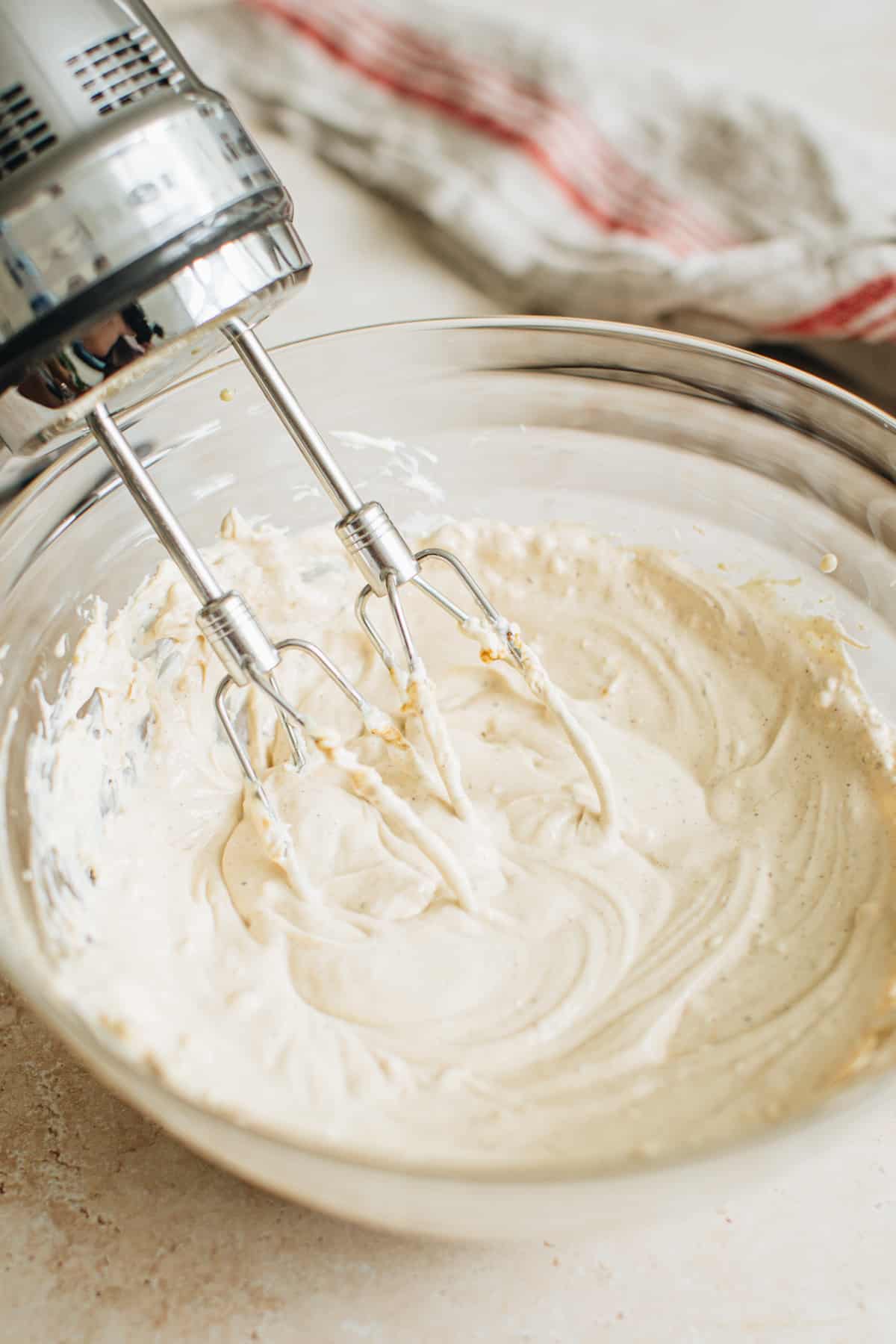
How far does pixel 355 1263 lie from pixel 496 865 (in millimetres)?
344

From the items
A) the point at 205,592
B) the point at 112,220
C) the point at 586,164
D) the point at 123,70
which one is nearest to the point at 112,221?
the point at 112,220

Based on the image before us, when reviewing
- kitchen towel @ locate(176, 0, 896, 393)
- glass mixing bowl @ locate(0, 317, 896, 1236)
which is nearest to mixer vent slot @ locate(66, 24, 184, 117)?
glass mixing bowl @ locate(0, 317, 896, 1236)

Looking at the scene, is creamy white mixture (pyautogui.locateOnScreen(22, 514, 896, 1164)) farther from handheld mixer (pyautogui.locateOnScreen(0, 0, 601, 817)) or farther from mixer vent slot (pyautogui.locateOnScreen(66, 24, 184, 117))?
mixer vent slot (pyautogui.locateOnScreen(66, 24, 184, 117))

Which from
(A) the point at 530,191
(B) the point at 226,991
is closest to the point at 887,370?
(A) the point at 530,191

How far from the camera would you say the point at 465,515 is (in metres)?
1.30

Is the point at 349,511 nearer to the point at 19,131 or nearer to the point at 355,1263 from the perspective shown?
the point at 19,131

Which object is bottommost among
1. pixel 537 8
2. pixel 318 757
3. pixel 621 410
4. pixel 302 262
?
pixel 318 757

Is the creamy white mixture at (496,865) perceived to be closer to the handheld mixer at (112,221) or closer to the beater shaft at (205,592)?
the beater shaft at (205,592)

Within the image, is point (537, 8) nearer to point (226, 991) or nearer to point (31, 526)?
point (31, 526)

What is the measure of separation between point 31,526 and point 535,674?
49cm

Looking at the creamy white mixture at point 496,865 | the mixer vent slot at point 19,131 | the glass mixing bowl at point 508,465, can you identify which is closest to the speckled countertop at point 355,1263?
the creamy white mixture at point 496,865

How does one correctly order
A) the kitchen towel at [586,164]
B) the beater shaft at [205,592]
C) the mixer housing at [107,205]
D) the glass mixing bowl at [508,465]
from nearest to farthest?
the mixer housing at [107,205] < the beater shaft at [205,592] < the glass mixing bowl at [508,465] < the kitchen towel at [586,164]

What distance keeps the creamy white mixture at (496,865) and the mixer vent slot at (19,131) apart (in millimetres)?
489

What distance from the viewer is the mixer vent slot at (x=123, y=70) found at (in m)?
0.73
